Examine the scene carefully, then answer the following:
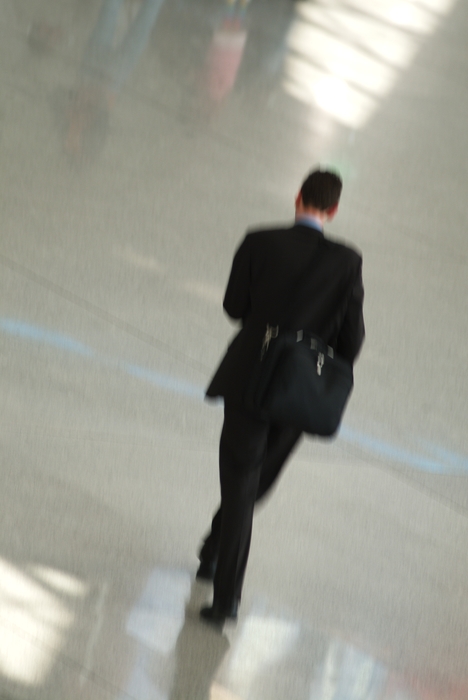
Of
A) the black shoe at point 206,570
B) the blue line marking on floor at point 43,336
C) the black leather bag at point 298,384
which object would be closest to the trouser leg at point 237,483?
the black leather bag at point 298,384

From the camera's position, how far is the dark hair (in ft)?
→ 9.11

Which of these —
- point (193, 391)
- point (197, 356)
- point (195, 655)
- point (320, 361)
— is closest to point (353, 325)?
point (320, 361)

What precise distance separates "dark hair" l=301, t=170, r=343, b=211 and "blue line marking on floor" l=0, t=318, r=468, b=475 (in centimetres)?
161

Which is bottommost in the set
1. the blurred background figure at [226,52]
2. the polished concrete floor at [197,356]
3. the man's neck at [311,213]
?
the polished concrete floor at [197,356]

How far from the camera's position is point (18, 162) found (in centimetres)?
520

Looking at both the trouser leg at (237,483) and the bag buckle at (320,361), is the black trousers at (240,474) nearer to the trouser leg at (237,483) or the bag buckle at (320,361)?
the trouser leg at (237,483)

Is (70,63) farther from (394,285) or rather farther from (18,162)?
(394,285)

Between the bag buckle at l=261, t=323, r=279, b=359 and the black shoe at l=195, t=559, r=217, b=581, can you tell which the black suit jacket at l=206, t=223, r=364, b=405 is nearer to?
the bag buckle at l=261, t=323, r=279, b=359

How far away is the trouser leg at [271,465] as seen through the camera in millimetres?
2969

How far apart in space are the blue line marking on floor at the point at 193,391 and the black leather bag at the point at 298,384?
1.52 meters

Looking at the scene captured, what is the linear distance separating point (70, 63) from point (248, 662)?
181 inches

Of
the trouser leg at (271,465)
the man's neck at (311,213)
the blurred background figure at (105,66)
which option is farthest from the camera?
the blurred background figure at (105,66)

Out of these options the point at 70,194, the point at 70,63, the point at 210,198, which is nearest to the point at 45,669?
the point at 70,194

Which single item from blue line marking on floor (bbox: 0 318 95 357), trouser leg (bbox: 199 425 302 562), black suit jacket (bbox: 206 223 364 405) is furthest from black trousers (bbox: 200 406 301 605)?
blue line marking on floor (bbox: 0 318 95 357)
